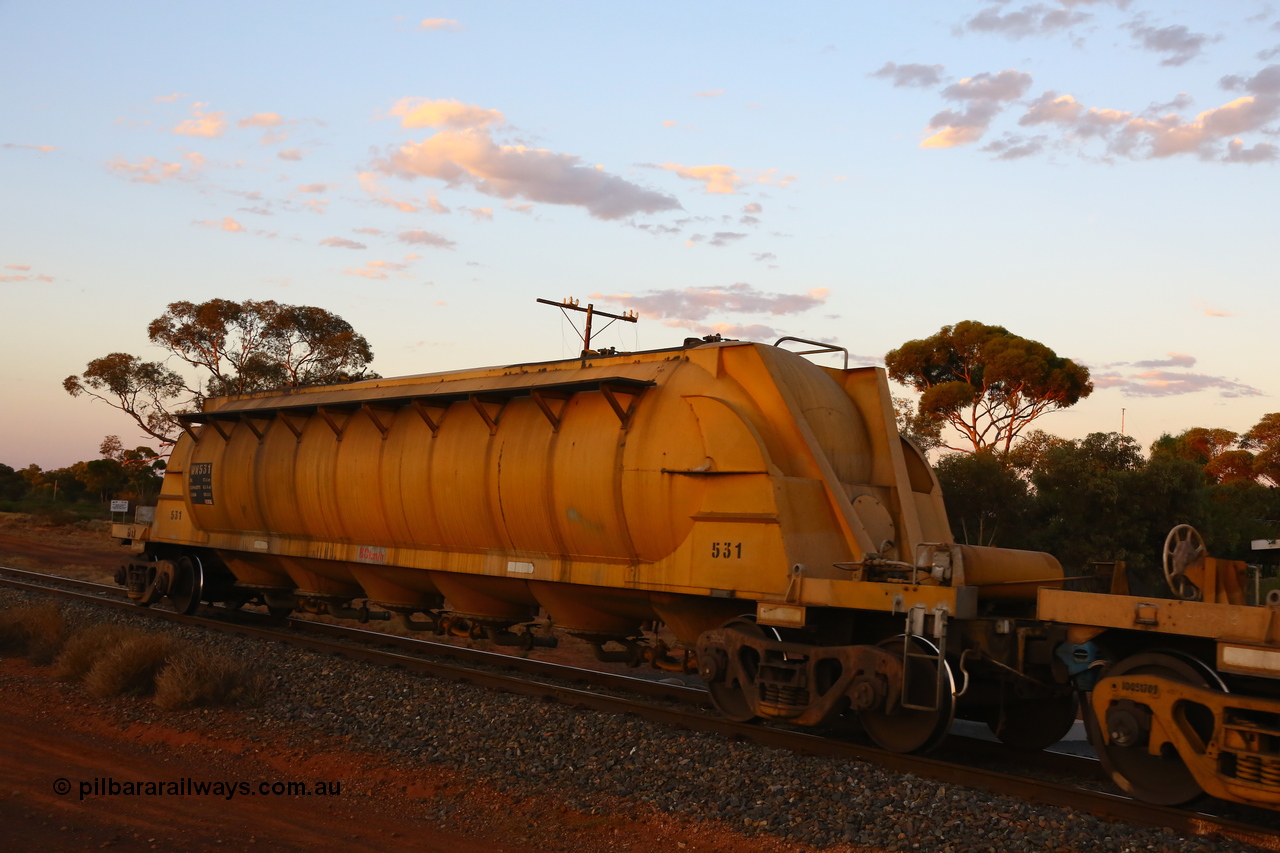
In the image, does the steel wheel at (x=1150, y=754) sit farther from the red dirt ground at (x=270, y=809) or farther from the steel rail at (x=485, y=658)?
the steel rail at (x=485, y=658)

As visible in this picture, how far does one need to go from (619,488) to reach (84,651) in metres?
6.80

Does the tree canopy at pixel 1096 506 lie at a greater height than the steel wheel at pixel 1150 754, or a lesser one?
greater

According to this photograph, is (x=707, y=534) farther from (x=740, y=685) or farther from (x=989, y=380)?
(x=989, y=380)

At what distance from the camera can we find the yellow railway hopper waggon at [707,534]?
8188 mm

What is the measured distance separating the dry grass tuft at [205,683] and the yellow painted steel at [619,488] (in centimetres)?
255

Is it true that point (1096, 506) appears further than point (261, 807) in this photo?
Yes

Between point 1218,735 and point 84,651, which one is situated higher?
point 1218,735

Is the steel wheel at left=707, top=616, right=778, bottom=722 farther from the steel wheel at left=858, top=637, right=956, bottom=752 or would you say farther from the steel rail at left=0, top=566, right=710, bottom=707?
the steel rail at left=0, top=566, right=710, bottom=707

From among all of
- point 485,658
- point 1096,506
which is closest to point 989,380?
point 1096,506

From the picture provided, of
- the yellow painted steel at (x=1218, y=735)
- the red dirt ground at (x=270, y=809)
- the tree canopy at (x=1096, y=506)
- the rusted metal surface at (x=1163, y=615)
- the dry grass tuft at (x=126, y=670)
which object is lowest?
the red dirt ground at (x=270, y=809)

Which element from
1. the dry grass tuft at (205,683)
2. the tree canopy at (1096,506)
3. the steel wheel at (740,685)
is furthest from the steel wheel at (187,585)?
the tree canopy at (1096,506)

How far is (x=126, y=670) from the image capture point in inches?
414

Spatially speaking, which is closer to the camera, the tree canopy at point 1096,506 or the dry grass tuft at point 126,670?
the dry grass tuft at point 126,670

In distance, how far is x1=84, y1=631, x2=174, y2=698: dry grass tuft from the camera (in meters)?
10.5
